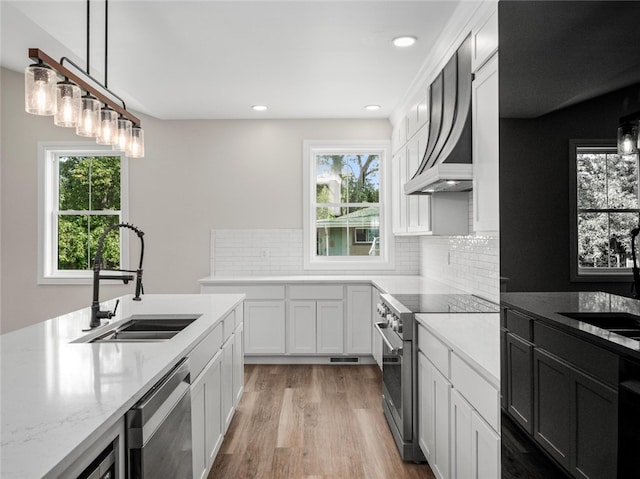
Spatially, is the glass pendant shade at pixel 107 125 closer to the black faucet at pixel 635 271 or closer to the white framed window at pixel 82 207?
the black faucet at pixel 635 271

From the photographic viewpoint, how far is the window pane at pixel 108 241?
16.8 feet

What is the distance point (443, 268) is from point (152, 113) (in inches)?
137

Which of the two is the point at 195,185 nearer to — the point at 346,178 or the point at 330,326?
the point at 346,178

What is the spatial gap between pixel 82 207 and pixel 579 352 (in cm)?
567

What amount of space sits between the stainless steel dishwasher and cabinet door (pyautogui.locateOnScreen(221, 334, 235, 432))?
32.0 inches

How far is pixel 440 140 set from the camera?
2.78 m

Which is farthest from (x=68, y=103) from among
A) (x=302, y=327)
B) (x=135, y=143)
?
(x=302, y=327)

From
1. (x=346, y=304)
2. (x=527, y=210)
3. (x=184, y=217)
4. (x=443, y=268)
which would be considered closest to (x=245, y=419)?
(x=346, y=304)

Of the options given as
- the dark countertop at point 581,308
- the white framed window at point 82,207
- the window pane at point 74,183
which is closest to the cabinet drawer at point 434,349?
the dark countertop at point 581,308

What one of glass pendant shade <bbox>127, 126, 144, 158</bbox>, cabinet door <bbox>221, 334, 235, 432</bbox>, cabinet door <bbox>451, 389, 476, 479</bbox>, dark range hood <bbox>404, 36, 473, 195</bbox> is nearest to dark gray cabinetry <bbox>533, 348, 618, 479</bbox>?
cabinet door <bbox>451, 389, 476, 479</bbox>

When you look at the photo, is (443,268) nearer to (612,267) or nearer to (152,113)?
(152,113)

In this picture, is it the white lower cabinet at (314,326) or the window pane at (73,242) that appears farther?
the window pane at (73,242)

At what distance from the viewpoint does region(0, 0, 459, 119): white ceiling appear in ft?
8.53

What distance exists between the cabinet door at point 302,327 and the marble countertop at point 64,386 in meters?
2.19
